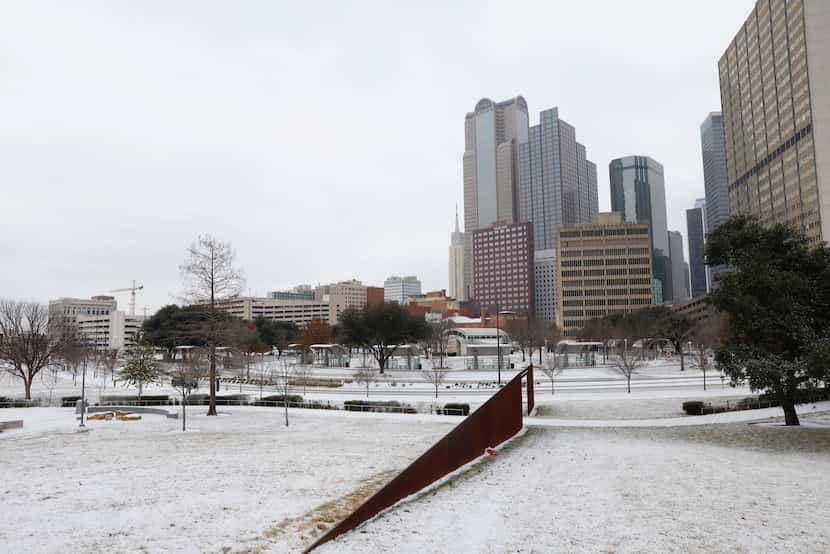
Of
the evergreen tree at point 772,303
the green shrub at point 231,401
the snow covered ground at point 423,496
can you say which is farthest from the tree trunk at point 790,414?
the green shrub at point 231,401

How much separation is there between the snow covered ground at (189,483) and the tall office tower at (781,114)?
119538 millimetres

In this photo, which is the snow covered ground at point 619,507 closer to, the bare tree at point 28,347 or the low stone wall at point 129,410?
the low stone wall at point 129,410

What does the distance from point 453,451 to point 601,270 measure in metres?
159

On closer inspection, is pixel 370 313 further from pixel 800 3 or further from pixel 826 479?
pixel 800 3

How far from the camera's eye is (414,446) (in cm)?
1914

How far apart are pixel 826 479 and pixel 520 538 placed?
27.6 feet

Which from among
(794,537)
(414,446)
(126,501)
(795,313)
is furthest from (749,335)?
(126,501)

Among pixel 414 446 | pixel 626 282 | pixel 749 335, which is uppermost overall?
pixel 626 282

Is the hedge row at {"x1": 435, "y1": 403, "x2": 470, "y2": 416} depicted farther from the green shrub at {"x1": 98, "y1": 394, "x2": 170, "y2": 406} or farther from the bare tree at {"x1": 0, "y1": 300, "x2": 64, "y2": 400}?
the bare tree at {"x1": 0, "y1": 300, "x2": 64, "y2": 400}

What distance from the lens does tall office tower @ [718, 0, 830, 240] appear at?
375ft

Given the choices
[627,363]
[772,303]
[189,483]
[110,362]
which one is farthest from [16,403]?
Answer: [627,363]

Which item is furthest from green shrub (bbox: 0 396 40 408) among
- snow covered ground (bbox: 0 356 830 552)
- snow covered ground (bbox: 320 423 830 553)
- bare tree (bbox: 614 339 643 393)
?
bare tree (bbox: 614 339 643 393)

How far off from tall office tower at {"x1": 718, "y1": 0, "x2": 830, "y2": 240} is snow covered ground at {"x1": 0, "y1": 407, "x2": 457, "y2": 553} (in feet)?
392

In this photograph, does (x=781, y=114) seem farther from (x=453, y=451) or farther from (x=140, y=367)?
(x=453, y=451)
